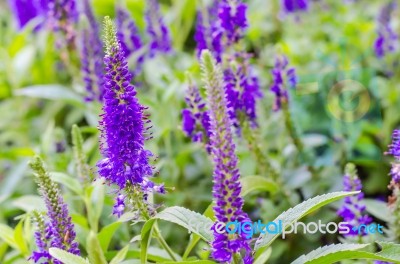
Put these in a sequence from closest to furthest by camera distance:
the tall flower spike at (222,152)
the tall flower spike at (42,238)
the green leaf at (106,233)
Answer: the tall flower spike at (222,152) < the tall flower spike at (42,238) < the green leaf at (106,233)

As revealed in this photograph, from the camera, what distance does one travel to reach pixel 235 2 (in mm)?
3148

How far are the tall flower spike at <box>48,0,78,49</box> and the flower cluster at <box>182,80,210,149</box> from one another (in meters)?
1.61

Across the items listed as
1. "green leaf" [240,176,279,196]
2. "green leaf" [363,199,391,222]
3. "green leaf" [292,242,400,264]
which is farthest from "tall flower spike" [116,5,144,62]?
"green leaf" [292,242,400,264]

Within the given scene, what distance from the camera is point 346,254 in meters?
2.06

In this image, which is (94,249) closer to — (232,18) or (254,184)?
(254,184)

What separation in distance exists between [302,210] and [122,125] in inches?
26.9

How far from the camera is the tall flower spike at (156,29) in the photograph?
13.5 ft

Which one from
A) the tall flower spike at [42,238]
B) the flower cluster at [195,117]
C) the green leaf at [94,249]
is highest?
the flower cluster at [195,117]

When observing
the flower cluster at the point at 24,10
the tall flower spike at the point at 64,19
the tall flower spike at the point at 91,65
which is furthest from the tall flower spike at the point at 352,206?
the flower cluster at the point at 24,10

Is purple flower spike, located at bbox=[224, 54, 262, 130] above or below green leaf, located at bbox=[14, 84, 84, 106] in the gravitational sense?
below

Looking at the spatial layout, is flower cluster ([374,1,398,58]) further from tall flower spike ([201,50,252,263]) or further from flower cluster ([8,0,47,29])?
tall flower spike ([201,50,252,263])

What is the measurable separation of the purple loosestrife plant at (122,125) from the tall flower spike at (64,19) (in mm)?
2330

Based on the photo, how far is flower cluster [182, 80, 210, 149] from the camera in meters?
2.97

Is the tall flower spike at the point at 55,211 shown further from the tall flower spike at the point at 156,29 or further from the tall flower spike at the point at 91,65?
the tall flower spike at the point at 156,29
